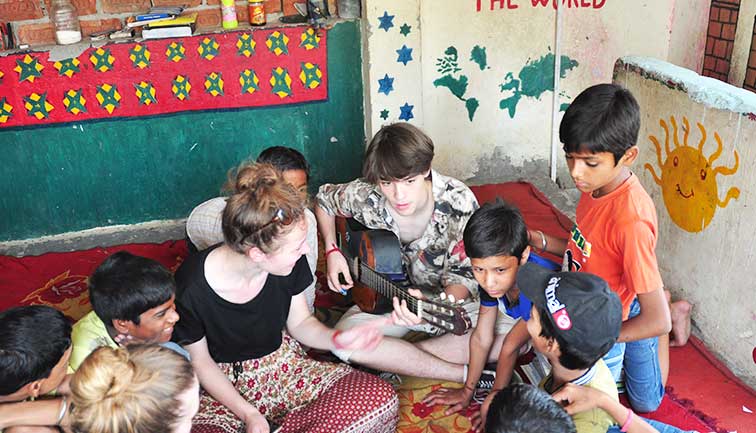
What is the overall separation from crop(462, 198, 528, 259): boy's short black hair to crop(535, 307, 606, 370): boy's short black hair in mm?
378

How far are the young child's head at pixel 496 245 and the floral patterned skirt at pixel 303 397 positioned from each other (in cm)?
54

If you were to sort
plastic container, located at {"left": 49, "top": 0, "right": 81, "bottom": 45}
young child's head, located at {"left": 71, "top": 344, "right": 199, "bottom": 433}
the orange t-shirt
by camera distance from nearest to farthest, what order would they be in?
young child's head, located at {"left": 71, "top": 344, "right": 199, "bottom": 433}, the orange t-shirt, plastic container, located at {"left": 49, "top": 0, "right": 81, "bottom": 45}

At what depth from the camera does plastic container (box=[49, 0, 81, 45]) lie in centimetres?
390

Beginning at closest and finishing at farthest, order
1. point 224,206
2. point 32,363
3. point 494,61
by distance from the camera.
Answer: point 32,363 < point 224,206 < point 494,61

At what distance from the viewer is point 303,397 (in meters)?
2.58

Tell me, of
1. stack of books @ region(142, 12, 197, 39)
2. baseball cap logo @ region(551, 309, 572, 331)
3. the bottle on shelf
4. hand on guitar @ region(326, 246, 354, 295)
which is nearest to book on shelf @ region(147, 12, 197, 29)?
stack of books @ region(142, 12, 197, 39)

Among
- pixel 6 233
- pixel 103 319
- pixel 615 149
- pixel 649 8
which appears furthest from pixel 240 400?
pixel 649 8

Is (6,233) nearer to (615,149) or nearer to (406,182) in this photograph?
(406,182)

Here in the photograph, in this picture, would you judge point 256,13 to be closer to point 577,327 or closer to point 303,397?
point 303,397

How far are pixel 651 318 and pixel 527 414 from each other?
0.78 meters

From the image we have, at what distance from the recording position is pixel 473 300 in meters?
3.00

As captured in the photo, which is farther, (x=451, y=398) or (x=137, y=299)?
(x=451, y=398)

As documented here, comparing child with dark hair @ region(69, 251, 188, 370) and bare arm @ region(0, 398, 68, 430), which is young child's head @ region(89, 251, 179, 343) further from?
bare arm @ region(0, 398, 68, 430)

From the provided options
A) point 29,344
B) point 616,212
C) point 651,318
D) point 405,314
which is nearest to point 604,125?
point 616,212
